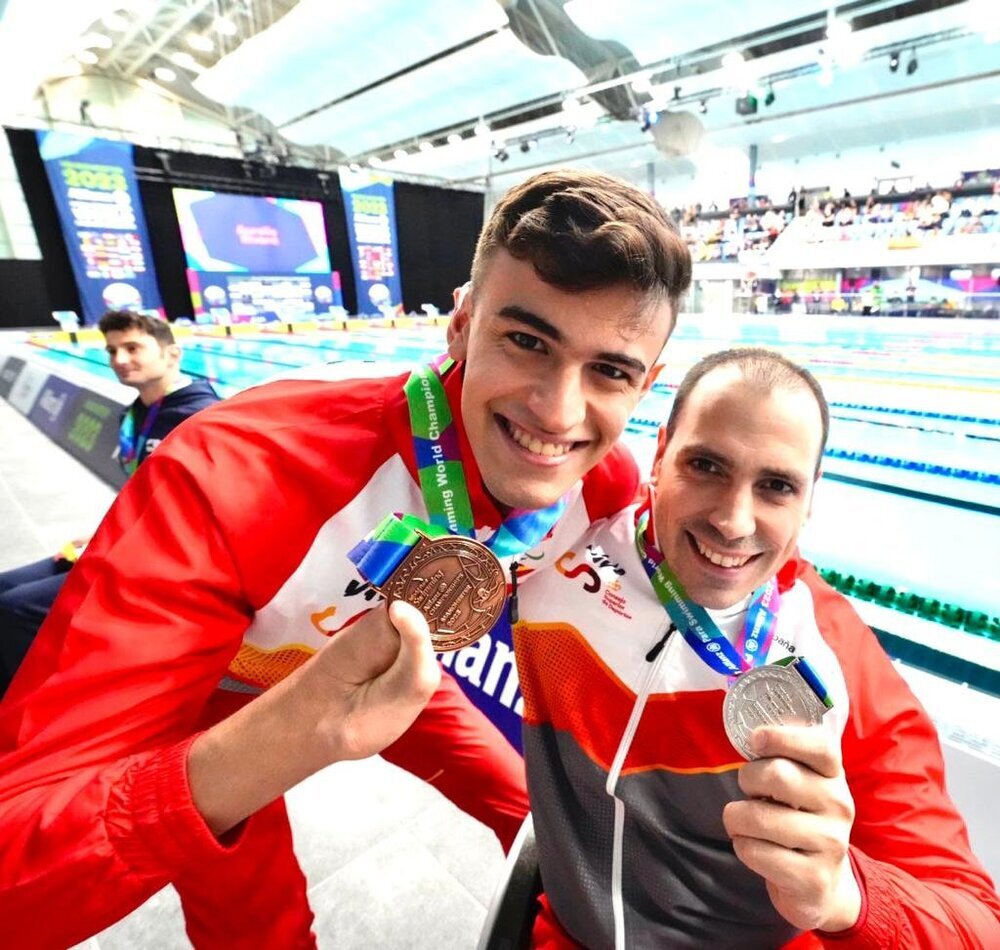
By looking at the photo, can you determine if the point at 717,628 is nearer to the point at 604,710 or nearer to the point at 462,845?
the point at 604,710

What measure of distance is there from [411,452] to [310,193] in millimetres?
18137

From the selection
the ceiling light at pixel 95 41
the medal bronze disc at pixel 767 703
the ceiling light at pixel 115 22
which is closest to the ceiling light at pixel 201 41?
the ceiling light at pixel 115 22

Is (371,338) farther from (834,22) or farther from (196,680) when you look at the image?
(196,680)

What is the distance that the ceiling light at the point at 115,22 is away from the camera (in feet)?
43.9

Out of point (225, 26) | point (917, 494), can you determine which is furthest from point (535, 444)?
point (225, 26)

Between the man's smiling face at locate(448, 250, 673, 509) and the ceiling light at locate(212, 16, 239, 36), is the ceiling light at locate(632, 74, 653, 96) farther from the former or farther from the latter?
the man's smiling face at locate(448, 250, 673, 509)

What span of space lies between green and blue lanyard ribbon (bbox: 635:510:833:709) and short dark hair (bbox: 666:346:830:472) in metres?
0.29

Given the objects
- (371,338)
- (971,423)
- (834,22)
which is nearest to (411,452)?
(971,423)

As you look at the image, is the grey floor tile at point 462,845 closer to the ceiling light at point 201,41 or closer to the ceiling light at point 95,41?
the ceiling light at point 201,41

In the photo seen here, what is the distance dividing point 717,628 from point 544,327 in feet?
2.04

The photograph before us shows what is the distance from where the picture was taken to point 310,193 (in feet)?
55.0

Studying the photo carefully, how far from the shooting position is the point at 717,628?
110cm

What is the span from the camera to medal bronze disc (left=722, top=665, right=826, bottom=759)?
0.72 m

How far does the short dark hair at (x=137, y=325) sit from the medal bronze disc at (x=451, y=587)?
2.76 m
